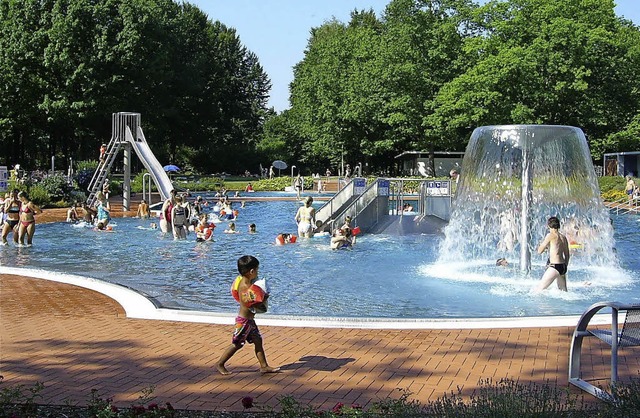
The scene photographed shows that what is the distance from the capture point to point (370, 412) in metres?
5.95

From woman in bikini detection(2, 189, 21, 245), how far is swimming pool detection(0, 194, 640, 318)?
0.77m

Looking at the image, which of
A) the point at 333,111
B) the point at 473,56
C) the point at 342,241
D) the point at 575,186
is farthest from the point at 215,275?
the point at 333,111

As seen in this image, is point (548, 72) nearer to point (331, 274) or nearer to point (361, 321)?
point (331, 274)

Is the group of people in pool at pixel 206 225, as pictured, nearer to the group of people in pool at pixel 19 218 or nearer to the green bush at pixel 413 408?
the group of people in pool at pixel 19 218

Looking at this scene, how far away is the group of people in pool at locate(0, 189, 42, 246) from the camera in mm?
21547

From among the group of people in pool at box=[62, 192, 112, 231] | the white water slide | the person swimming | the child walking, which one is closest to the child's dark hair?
the child walking

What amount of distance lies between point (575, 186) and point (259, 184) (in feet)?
152

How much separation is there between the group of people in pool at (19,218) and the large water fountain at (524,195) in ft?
40.8

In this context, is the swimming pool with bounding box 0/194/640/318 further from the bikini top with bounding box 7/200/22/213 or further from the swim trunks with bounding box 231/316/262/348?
the swim trunks with bounding box 231/316/262/348

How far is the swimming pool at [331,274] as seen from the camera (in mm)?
12945

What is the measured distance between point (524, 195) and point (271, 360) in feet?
31.6

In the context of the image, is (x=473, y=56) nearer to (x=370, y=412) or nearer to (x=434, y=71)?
(x=434, y=71)

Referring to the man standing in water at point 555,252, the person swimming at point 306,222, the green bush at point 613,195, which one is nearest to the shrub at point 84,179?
the person swimming at point 306,222

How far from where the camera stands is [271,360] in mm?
8352
